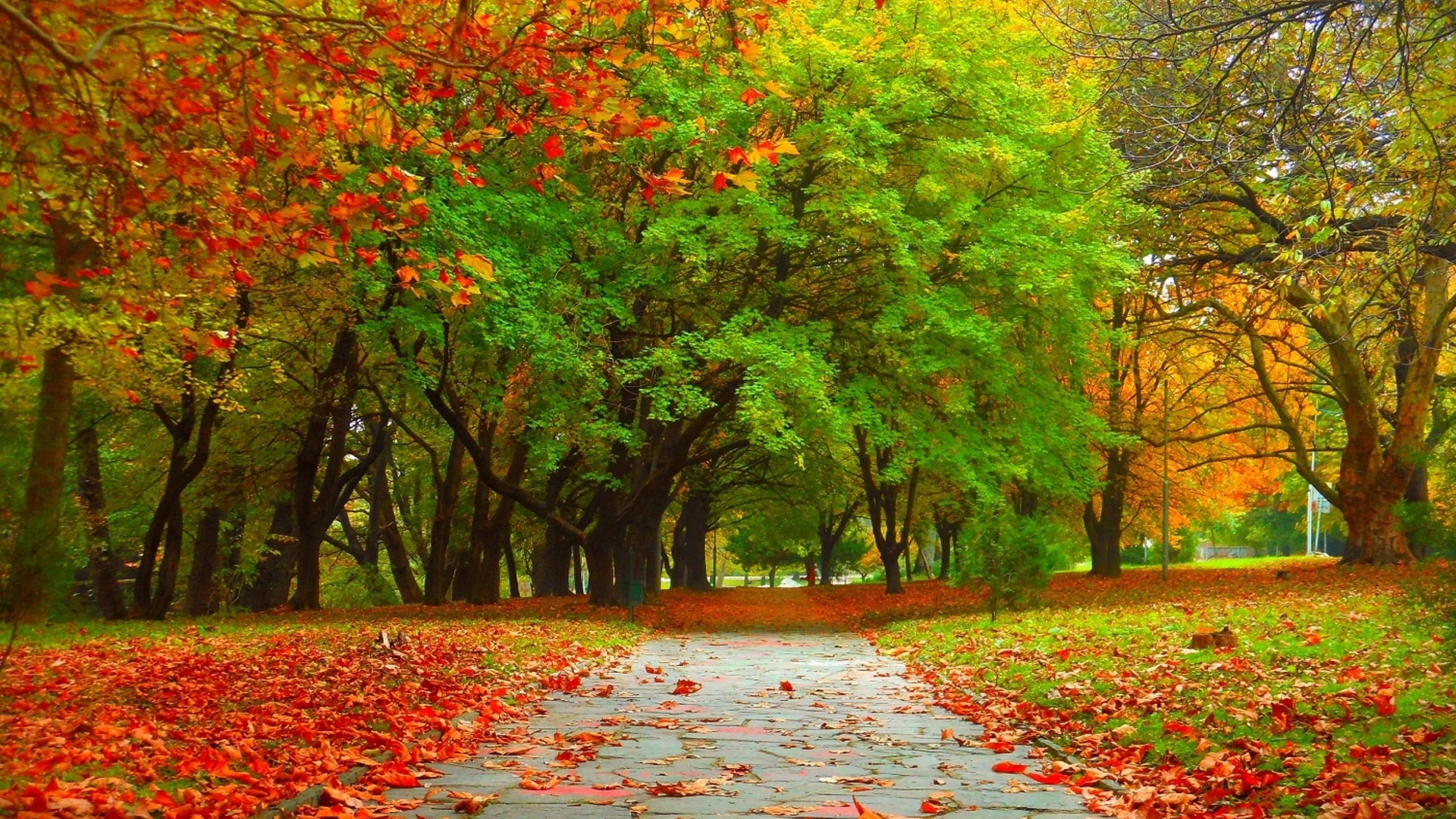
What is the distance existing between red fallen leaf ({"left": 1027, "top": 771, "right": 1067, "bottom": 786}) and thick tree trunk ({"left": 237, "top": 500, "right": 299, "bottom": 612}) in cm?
2245

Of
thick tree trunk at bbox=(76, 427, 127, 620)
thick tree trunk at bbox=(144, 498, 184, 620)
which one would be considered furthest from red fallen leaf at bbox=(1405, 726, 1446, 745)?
thick tree trunk at bbox=(76, 427, 127, 620)

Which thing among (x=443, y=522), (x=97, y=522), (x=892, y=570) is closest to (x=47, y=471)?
(x=97, y=522)

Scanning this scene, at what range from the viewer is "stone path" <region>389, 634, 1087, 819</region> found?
5938 mm

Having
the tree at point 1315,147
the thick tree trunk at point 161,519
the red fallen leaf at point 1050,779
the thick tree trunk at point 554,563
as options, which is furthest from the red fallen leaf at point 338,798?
the thick tree trunk at point 554,563

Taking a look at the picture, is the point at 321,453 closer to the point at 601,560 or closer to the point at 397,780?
the point at 601,560

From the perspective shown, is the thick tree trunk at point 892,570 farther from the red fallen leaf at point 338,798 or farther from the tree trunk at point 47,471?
the red fallen leaf at point 338,798

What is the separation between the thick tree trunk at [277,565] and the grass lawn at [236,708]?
11.5 m

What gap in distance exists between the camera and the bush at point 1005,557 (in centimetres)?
1931

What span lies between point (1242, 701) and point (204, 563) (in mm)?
23637

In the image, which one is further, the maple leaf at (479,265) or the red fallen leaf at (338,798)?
the maple leaf at (479,265)

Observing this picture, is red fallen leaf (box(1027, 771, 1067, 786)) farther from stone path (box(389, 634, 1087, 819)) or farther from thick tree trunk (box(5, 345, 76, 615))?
thick tree trunk (box(5, 345, 76, 615))

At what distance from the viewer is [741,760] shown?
7348mm

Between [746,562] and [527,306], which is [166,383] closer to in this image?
[527,306]

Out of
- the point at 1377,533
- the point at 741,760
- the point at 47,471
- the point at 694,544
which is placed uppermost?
the point at 47,471
